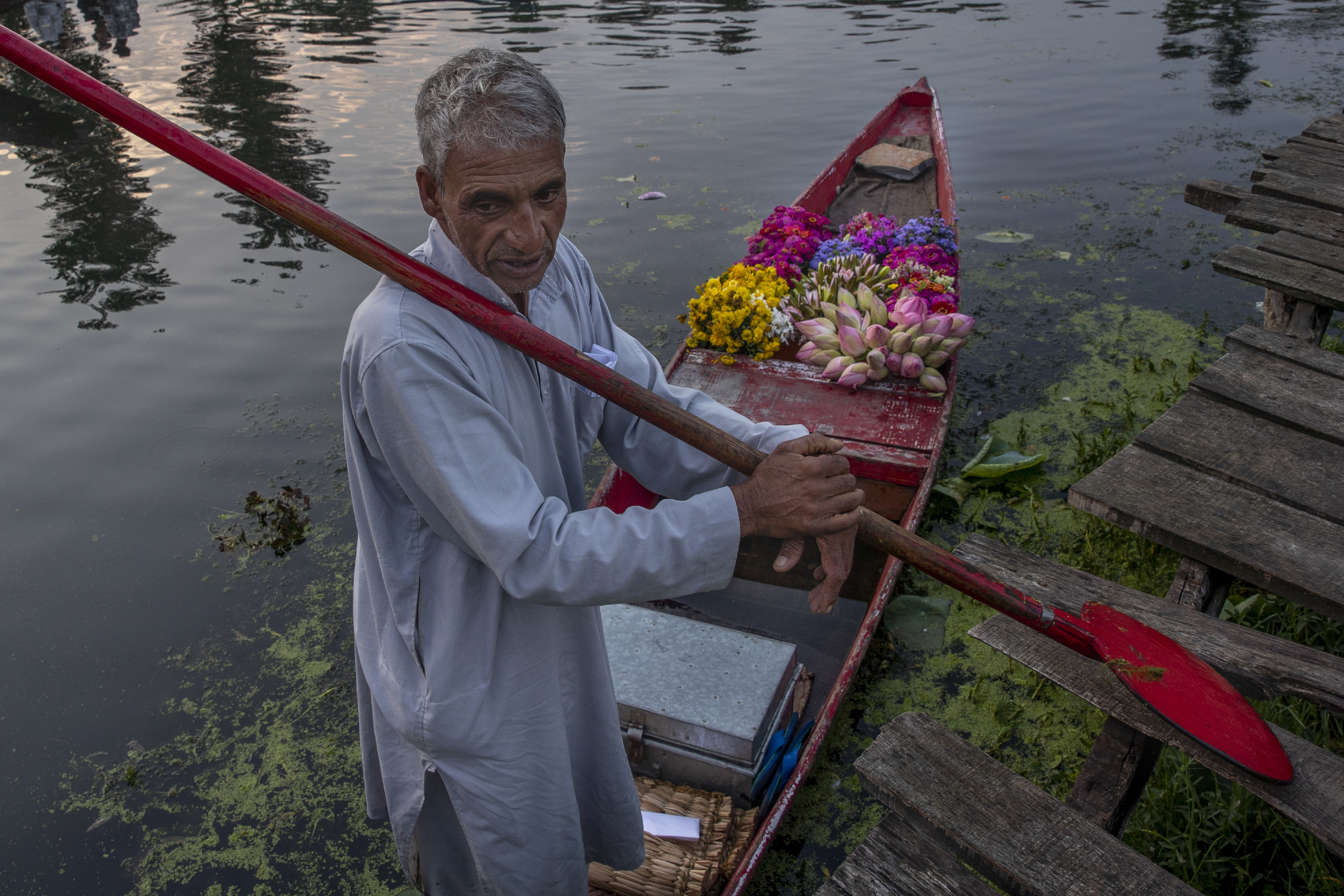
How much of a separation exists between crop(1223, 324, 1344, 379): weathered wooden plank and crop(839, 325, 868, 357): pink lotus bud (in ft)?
6.24

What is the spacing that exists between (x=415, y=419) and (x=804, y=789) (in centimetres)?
250

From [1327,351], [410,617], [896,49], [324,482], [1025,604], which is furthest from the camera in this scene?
[896,49]

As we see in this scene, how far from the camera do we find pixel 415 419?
1370 millimetres

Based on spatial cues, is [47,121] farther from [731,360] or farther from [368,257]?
[368,257]

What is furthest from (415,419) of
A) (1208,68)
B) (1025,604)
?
(1208,68)

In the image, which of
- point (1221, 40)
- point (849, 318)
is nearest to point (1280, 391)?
point (849, 318)

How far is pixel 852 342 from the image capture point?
4426mm

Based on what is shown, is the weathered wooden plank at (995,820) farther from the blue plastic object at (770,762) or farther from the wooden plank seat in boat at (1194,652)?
the blue plastic object at (770,762)

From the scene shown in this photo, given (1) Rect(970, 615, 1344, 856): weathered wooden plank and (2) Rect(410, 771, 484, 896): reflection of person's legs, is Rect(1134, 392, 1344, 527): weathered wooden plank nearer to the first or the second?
(1) Rect(970, 615, 1344, 856): weathered wooden plank

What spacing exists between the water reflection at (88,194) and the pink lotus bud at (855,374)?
6.31 m

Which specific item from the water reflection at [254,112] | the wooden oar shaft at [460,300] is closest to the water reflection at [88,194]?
the water reflection at [254,112]

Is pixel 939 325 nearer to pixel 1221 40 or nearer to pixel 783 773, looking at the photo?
pixel 783 773

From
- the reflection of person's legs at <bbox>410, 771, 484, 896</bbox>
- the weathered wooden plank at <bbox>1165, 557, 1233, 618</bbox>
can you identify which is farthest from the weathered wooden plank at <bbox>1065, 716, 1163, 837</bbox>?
the reflection of person's legs at <bbox>410, 771, 484, 896</bbox>

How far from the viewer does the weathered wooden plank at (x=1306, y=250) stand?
3.40 m
